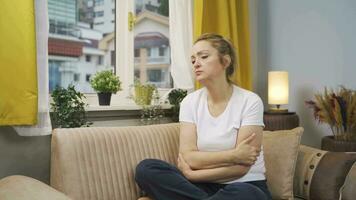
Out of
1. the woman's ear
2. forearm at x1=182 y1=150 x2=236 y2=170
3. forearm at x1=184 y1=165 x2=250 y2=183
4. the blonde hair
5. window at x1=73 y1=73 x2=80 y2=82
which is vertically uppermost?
the blonde hair

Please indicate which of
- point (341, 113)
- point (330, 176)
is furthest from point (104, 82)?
point (341, 113)

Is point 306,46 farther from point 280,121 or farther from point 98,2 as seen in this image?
point 98,2

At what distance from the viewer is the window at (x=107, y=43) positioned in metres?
2.18

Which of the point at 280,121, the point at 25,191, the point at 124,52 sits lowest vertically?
the point at 25,191

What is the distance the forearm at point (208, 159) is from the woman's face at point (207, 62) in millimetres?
366

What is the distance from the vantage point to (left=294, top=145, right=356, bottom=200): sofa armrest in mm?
1728

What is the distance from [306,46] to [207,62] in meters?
1.35

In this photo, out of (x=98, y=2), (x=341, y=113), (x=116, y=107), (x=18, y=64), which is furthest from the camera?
(x=98, y=2)

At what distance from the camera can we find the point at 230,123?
5.55 feet

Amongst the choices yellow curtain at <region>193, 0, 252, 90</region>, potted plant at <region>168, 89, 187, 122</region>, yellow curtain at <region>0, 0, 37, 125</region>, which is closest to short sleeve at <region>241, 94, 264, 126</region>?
yellow curtain at <region>193, 0, 252, 90</region>

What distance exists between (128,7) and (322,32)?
56.8 inches

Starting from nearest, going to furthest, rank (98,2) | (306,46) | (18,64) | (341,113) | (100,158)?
(18,64) → (100,158) → (341,113) → (98,2) → (306,46)

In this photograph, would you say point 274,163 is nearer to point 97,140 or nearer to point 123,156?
point 123,156

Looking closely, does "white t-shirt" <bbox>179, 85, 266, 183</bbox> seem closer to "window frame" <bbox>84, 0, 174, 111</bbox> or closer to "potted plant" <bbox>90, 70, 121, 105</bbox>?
"potted plant" <bbox>90, 70, 121, 105</bbox>
